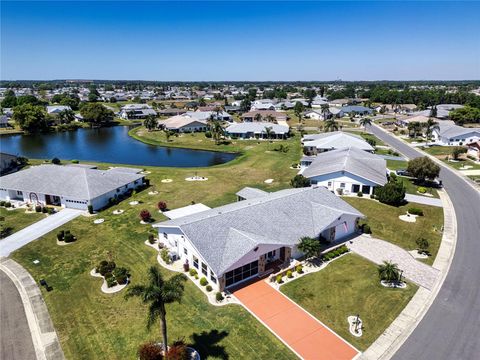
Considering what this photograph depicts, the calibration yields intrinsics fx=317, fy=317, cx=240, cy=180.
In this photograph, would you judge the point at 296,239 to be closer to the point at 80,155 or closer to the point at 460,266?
the point at 460,266

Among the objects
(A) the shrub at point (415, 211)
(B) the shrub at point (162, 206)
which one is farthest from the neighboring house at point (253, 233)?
(A) the shrub at point (415, 211)

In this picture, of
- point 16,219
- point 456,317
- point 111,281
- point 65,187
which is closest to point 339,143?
point 456,317

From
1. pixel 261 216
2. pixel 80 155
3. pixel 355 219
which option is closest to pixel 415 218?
pixel 355 219

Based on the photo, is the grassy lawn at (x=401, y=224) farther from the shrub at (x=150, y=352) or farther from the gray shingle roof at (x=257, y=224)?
the shrub at (x=150, y=352)

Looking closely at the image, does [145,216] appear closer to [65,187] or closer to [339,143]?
[65,187]

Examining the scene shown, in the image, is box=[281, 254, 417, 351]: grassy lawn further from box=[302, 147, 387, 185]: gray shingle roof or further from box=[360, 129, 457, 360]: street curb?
box=[302, 147, 387, 185]: gray shingle roof

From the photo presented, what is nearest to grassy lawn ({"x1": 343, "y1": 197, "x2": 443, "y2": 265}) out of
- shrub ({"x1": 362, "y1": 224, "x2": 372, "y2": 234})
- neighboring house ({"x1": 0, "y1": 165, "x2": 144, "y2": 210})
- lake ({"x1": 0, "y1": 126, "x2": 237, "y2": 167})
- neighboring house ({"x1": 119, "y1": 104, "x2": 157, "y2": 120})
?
shrub ({"x1": 362, "y1": 224, "x2": 372, "y2": 234})
